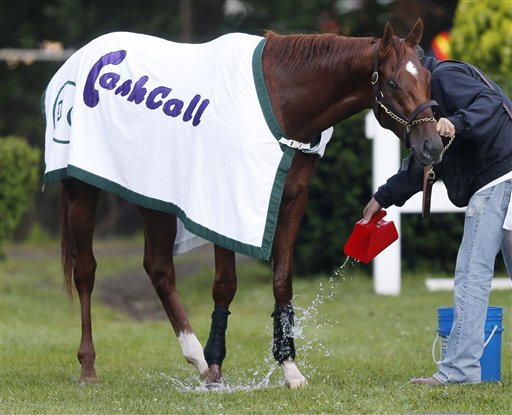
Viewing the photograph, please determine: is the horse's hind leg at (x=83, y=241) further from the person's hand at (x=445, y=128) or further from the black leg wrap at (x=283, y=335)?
the person's hand at (x=445, y=128)

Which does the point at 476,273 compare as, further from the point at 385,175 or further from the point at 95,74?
the point at 385,175

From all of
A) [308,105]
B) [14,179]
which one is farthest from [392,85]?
[14,179]

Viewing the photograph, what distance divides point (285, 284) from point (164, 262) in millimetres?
1182

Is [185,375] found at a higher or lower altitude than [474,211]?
lower

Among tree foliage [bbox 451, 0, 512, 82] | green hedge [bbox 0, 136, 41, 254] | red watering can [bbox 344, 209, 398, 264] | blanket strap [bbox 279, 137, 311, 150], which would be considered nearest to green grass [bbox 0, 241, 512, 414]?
red watering can [bbox 344, 209, 398, 264]

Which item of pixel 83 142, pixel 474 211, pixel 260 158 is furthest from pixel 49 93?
pixel 474 211

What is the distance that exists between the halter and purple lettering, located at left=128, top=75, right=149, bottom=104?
54.7 inches

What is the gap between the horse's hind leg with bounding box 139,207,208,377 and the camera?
671cm

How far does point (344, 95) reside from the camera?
591cm

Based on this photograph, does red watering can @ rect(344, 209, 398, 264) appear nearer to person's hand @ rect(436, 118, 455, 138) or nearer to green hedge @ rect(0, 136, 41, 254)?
person's hand @ rect(436, 118, 455, 138)

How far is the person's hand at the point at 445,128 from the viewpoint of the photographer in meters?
5.38

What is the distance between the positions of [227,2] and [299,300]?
8857 millimetres

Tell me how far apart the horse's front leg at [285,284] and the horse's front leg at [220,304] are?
0.29 metres

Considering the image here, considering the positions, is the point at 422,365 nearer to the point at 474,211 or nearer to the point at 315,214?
the point at 474,211
